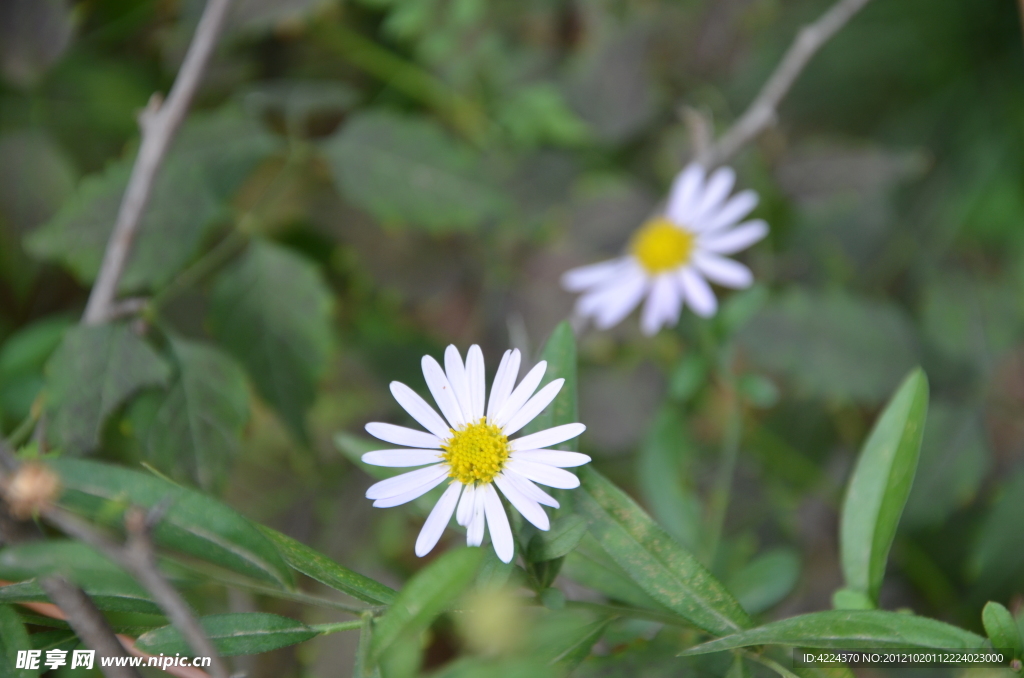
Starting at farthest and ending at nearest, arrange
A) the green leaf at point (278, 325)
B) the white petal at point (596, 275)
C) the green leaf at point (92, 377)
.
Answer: the white petal at point (596, 275) < the green leaf at point (278, 325) < the green leaf at point (92, 377)

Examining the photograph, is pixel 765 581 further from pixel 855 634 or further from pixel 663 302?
pixel 663 302

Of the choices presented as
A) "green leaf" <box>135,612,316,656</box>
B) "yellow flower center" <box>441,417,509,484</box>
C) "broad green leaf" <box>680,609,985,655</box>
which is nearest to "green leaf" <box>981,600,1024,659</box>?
"broad green leaf" <box>680,609,985,655</box>

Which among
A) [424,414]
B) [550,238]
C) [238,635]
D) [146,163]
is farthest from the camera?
[550,238]

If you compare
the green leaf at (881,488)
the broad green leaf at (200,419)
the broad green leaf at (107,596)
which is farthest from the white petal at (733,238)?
the broad green leaf at (107,596)

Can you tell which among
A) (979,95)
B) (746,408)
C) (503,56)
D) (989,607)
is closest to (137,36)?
(503,56)

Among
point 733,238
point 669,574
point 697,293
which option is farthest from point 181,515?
Answer: point 733,238

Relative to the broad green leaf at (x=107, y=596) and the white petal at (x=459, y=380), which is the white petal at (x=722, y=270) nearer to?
the white petal at (x=459, y=380)

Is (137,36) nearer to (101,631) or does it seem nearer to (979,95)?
(101,631)
